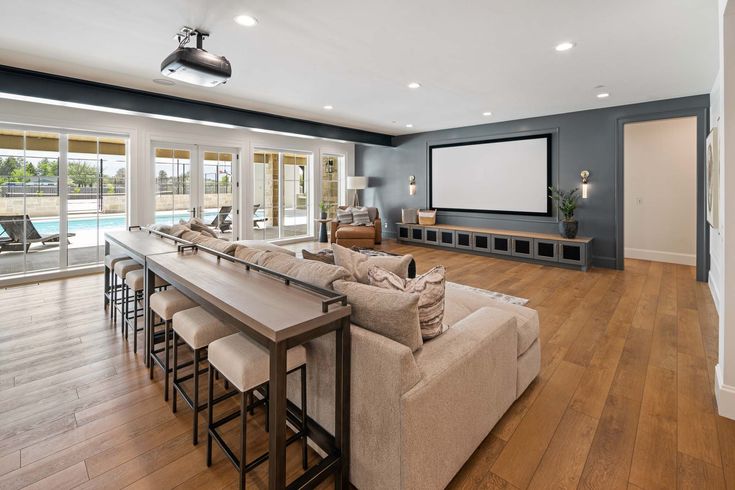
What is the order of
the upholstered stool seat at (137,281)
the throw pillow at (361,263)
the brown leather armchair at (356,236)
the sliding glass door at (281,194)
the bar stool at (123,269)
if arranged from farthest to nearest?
the sliding glass door at (281,194), the brown leather armchair at (356,236), the bar stool at (123,269), the upholstered stool seat at (137,281), the throw pillow at (361,263)

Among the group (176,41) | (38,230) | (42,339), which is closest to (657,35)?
(176,41)

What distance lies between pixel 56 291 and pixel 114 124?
2.63m

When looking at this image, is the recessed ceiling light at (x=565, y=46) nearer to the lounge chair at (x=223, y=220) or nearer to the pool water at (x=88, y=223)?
the lounge chair at (x=223, y=220)

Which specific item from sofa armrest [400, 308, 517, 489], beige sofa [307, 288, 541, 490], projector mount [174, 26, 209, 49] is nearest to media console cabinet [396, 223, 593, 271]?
sofa armrest [400, 308, 517, 489]

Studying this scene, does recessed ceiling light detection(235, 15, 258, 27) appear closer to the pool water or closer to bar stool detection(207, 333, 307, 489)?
bar stool detection(207, 333, 307, 489)

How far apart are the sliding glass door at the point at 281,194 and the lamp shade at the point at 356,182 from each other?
101cm

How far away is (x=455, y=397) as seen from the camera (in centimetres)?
159

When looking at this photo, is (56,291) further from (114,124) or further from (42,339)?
(114,124)

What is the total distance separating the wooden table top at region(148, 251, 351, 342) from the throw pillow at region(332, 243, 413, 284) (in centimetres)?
35

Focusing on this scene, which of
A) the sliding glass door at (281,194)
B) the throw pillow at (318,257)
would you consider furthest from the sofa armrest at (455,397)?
the sliding glass door at (281,194)

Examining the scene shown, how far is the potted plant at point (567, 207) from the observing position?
597cm

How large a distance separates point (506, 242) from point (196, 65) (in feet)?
18.5

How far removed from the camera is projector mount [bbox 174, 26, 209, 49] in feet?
9.82

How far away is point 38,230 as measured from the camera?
202 inches
